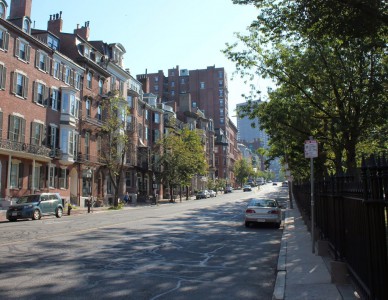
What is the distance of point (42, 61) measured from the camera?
3669 cm

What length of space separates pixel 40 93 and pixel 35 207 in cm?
1452

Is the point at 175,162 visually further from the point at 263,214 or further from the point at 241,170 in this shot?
the point at 241,170

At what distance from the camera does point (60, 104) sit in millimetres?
39156

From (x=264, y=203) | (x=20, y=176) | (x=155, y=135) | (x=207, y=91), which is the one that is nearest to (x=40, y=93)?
(x=20, y=176)

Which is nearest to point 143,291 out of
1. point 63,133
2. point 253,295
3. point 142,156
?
point 253,295

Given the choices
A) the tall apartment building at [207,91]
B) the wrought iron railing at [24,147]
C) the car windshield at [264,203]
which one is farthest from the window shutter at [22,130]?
the tall apartment building at [207,91]

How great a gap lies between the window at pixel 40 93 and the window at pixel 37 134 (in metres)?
2.25

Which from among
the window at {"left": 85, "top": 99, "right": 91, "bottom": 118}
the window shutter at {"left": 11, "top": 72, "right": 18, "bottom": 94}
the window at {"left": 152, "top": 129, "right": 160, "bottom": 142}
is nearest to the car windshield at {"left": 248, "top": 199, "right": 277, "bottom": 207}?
the window shutter at {"left": 11, "top": 72, "right": 18, "bottom": 94}

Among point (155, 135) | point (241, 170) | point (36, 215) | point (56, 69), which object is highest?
point (56, 69)

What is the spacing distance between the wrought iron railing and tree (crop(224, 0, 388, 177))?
18956 mm

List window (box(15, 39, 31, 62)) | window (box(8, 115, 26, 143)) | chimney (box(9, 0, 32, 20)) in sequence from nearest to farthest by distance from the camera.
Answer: window (box(8, 115, 26, 143))
window (box(15, 39, 31, 62))
chimney (box(9, 0, 32, 20))

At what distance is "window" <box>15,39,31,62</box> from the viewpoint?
3303 cm

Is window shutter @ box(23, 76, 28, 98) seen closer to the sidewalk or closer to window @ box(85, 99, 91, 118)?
window @ box(85, 99, 91, 118)

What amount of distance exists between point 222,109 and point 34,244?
398 feet
